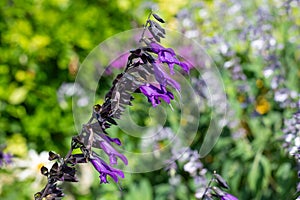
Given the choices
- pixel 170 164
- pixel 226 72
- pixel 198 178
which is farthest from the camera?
pixel 226 72

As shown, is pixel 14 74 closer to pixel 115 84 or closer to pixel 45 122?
pixel 45 122

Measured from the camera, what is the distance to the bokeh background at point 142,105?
2631 mm

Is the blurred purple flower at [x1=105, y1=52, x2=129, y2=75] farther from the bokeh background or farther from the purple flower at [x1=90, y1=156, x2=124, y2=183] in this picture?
the purple flower at [x1=90, y1=156, x2=124, y2=183]

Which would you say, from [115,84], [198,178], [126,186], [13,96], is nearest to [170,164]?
[198,178]

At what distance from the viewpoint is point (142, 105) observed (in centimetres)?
296

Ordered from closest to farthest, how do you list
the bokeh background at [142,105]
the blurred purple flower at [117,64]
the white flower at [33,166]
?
the bokeh background at [142,105]
the blurred purple flower at [117,64]
the white flower at [33,166]

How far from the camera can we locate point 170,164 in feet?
8.11

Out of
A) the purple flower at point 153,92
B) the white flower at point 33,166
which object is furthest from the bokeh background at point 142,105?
the purple flower at point 153,92

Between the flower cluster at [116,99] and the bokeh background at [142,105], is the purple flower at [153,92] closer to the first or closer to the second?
the flower cluster at [116,99]

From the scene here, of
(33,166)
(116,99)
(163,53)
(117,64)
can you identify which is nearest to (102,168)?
(116,99)

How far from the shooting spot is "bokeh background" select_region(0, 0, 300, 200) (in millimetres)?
2631

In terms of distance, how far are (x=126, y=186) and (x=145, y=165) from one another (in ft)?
0.50

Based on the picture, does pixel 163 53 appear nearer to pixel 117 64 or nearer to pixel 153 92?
pixel 153 92

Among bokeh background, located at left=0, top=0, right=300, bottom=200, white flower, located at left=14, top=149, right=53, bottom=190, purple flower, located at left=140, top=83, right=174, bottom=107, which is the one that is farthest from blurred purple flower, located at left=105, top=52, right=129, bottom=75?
purple flower, located at left=140, top=83, right=174, bottom=107
